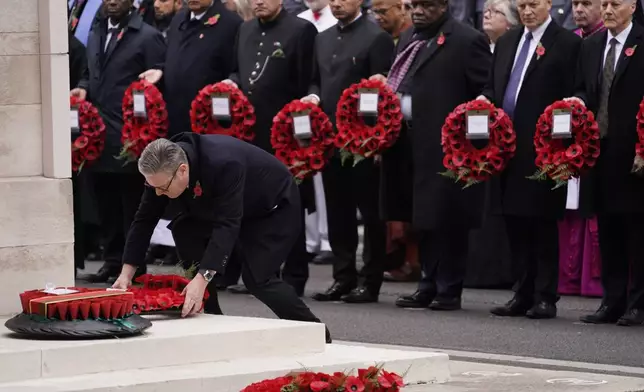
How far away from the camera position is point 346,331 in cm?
1162

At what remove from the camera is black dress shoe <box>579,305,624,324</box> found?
1201cm

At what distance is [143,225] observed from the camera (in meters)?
10.2

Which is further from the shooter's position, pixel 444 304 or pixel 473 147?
pixel 444 304

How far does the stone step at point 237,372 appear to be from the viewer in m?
8.57

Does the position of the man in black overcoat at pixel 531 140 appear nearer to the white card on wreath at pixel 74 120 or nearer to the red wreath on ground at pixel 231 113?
the red wreath on ground at pixel 231 113

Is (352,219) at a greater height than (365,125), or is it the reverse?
(365,125)

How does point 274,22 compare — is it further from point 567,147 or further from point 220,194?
point 220,194

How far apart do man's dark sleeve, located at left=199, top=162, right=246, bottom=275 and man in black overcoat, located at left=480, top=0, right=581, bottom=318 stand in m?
3.10

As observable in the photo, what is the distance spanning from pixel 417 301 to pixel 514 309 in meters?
0.87

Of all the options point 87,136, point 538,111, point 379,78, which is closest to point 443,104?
point 379,78

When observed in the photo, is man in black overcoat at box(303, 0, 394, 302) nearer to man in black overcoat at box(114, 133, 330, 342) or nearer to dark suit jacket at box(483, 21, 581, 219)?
dark suit jacket at box(483, 21, 581, 219)

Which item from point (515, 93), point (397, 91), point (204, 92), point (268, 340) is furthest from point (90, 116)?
Result: point (268, 340)

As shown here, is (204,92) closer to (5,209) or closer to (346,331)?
(346,331)

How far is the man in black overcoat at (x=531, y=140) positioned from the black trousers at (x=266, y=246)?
2.54 m
